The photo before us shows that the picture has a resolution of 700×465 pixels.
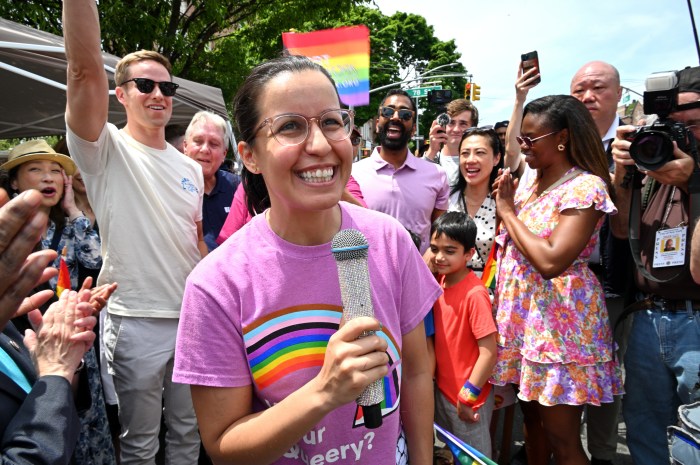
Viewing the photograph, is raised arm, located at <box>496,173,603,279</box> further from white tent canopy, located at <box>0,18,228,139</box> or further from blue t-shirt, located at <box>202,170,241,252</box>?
white tent canopy, located at <box>0,18,228,139</box>

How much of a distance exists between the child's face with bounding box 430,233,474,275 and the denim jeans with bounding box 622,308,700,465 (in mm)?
928

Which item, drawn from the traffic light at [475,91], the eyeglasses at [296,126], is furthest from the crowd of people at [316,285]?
the traffic light at [475,91]

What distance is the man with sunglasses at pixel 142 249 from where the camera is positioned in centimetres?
249

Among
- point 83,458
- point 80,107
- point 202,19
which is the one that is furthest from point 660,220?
point 202,19

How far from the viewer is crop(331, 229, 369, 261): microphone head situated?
3.48 feet

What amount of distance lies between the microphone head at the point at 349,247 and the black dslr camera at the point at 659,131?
164 centimetres

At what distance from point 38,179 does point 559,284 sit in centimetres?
326

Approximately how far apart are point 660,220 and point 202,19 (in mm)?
10035

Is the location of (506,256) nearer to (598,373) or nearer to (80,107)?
(598,373)

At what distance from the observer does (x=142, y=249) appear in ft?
8.32

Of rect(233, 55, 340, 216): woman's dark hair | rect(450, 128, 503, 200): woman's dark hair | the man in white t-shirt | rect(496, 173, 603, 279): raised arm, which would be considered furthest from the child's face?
the man in white t-shirt

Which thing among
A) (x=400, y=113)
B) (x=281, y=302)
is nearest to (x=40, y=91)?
(x=400, y=113)

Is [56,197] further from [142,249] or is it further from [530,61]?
[530,61]

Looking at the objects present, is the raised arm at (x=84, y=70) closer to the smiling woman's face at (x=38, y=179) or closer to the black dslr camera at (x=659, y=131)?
the smiling woman's face at (x=38, y=179)
